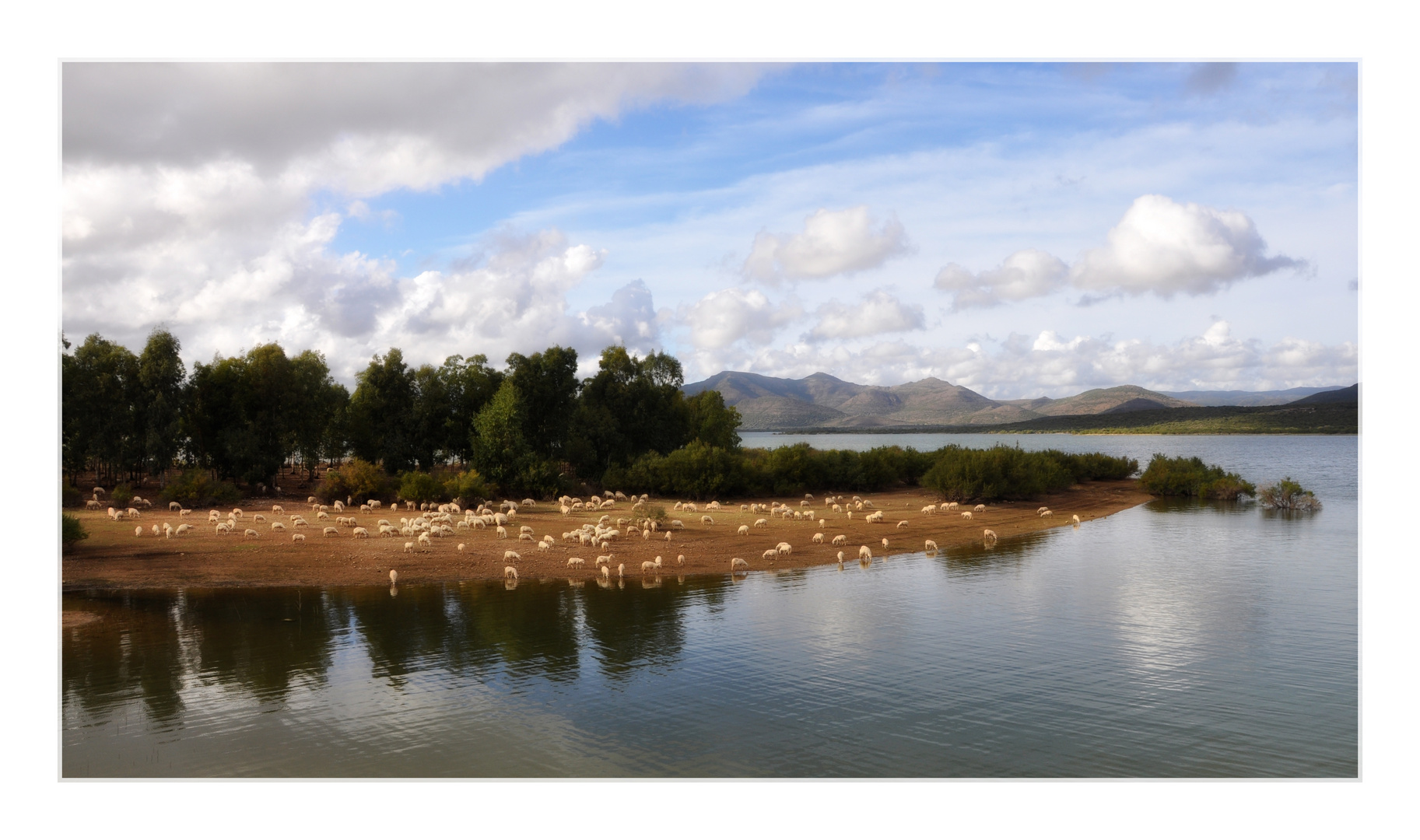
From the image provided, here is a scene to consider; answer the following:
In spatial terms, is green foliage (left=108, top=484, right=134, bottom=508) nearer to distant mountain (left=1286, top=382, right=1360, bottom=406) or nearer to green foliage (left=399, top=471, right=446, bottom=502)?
green foliage (left=399, top=471, right=446, bottom=502)

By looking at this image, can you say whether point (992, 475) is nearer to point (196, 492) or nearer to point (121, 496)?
point (196, 492)

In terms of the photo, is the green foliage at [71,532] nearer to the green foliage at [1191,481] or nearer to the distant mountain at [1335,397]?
the distant mountain at [1335,397]

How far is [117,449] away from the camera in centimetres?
3288

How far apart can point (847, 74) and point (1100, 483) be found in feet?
172

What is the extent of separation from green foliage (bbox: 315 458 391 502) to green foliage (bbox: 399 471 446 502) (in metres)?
1.07

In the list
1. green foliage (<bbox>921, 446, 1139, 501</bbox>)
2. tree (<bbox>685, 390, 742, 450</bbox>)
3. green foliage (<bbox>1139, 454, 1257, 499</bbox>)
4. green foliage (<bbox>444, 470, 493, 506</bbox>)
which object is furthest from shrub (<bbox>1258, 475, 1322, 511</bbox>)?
green foliage (<bbox>444, 470, 493, 506</bbox>)

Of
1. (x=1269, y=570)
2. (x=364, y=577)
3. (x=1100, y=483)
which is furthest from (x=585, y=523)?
(x=1100, y=483)

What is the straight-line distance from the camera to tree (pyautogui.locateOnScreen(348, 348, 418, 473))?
137 feet

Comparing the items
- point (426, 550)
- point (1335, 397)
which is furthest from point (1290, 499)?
point (426, 550)

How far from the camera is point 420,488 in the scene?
3572 centimetres

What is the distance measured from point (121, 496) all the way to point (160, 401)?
16.1ft

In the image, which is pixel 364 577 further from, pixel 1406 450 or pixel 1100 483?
pixel 1100 483

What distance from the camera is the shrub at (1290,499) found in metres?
40.4

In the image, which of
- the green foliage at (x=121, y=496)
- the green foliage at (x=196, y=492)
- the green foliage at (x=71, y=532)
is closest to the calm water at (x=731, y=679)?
the green foliage at (x=71, y=532)
